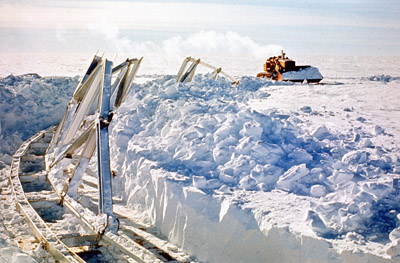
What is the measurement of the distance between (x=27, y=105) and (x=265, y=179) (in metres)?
8.54

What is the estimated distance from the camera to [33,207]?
19.2 feet

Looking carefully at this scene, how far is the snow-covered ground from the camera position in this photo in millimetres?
4059

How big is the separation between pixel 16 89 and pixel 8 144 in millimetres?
2610

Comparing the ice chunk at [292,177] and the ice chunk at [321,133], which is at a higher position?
the ice chunk at [321,133]

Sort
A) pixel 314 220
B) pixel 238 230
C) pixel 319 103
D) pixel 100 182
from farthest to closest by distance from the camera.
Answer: pixel 319 103 → pixel 100 182 → pixel 238 230 → pixel 314 220

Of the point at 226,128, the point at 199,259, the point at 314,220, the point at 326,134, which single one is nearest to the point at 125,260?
the point at 199,259

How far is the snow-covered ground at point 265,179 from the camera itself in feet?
13.3

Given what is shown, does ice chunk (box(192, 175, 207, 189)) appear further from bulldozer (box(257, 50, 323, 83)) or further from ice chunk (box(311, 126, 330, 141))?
bulldozer (box(257, 50, 323, 83))

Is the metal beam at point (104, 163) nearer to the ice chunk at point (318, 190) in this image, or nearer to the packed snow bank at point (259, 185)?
the packed snow bank at point (259, 185)

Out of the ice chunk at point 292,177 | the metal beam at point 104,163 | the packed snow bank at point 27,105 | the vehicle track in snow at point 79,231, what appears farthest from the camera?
the packed snow bank at point 27,105

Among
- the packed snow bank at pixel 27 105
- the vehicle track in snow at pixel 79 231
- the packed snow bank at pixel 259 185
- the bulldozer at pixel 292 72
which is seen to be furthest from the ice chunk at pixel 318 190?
the bulldozer at pixel 292 72

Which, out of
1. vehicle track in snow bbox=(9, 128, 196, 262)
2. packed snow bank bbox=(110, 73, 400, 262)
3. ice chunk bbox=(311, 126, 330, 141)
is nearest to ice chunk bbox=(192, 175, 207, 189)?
packed snow bank bbox=(110, 73, 400, 262)

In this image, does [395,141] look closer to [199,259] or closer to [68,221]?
A: [199,259]

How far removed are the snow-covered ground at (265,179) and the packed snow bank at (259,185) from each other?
0.04ft
